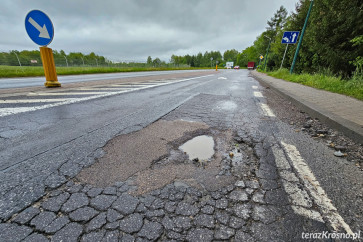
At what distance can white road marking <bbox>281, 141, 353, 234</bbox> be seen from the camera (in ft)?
3.42

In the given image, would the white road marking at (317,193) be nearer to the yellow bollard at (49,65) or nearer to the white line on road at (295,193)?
the white line on road at (295,193)

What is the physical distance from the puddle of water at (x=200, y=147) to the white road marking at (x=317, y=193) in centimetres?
88

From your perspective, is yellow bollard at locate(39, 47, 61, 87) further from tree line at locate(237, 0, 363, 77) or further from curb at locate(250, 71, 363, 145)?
tree line at locate(237, 0, 363, 77)

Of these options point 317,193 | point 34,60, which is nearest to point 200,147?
point 317,193

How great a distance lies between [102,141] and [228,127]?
193 centimetres

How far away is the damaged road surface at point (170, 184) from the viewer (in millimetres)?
999

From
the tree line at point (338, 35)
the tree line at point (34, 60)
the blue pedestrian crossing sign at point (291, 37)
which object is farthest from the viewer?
the tree line at point (34, 60)

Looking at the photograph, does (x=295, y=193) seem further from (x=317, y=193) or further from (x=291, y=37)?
(x=291, y=37)

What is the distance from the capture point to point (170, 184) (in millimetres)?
1374

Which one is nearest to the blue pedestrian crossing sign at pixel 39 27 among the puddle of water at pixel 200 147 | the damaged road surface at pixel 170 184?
the damaged road surface at pixel 170 184

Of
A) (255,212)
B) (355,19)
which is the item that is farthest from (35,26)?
(355,19)

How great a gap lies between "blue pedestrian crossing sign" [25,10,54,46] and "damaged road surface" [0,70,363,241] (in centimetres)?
387

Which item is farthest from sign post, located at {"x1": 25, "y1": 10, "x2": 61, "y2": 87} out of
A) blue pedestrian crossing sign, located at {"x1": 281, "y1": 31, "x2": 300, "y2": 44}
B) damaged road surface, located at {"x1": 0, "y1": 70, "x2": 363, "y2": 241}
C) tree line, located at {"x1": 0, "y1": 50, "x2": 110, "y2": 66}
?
tree line, located at {"x1": 0, "y1": 50, "x2": 110, "y2": 66}

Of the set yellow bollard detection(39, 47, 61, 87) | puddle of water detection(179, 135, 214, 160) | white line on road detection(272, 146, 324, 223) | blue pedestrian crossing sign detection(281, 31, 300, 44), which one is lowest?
puddle of water detection(179, 135, 214, 160)
